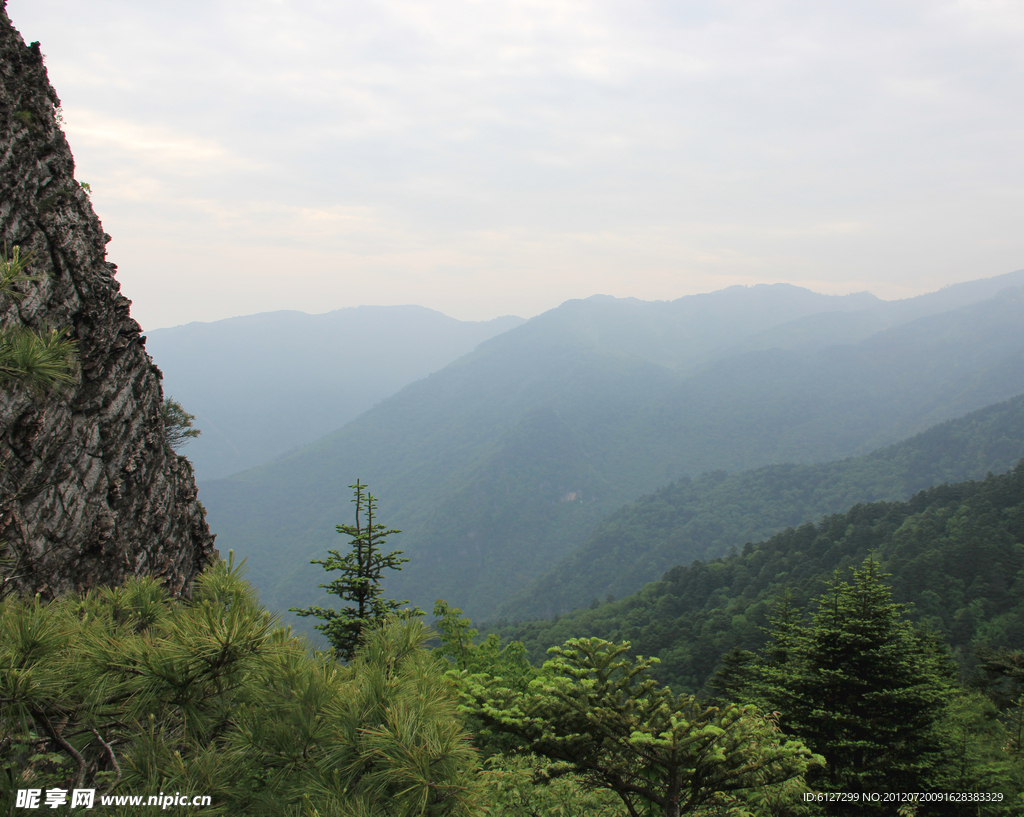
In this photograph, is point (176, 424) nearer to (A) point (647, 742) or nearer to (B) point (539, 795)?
(B) point (539, 795)

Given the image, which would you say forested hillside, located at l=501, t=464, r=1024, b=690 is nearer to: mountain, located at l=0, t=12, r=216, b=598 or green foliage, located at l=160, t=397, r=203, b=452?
green foliage, located at l=160, t=397, r=203, b=452

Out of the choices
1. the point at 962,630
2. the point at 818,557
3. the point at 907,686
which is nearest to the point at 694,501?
the point at 818,557

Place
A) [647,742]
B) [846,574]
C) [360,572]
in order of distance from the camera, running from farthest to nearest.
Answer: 1. [846,574]
2. [360,572]
3. [647,742]

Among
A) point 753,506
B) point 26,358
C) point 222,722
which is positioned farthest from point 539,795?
point 753,506

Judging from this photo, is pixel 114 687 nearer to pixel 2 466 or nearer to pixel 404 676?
pixel 404 676

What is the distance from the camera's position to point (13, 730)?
277cm

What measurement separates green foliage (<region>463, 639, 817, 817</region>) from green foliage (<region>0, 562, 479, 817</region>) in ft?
10.4

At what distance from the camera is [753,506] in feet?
611

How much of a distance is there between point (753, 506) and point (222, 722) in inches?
8061

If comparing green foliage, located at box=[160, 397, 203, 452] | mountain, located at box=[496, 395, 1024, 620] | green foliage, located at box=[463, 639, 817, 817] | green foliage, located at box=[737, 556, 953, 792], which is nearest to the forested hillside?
green foliage, located at box=[737, 556, 953, 792]

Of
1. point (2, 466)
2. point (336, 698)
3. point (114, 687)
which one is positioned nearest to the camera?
point (114, 687)

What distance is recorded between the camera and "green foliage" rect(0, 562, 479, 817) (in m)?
2.90

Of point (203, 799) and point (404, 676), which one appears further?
point (404, 676)

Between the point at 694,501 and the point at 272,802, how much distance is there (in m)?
206
